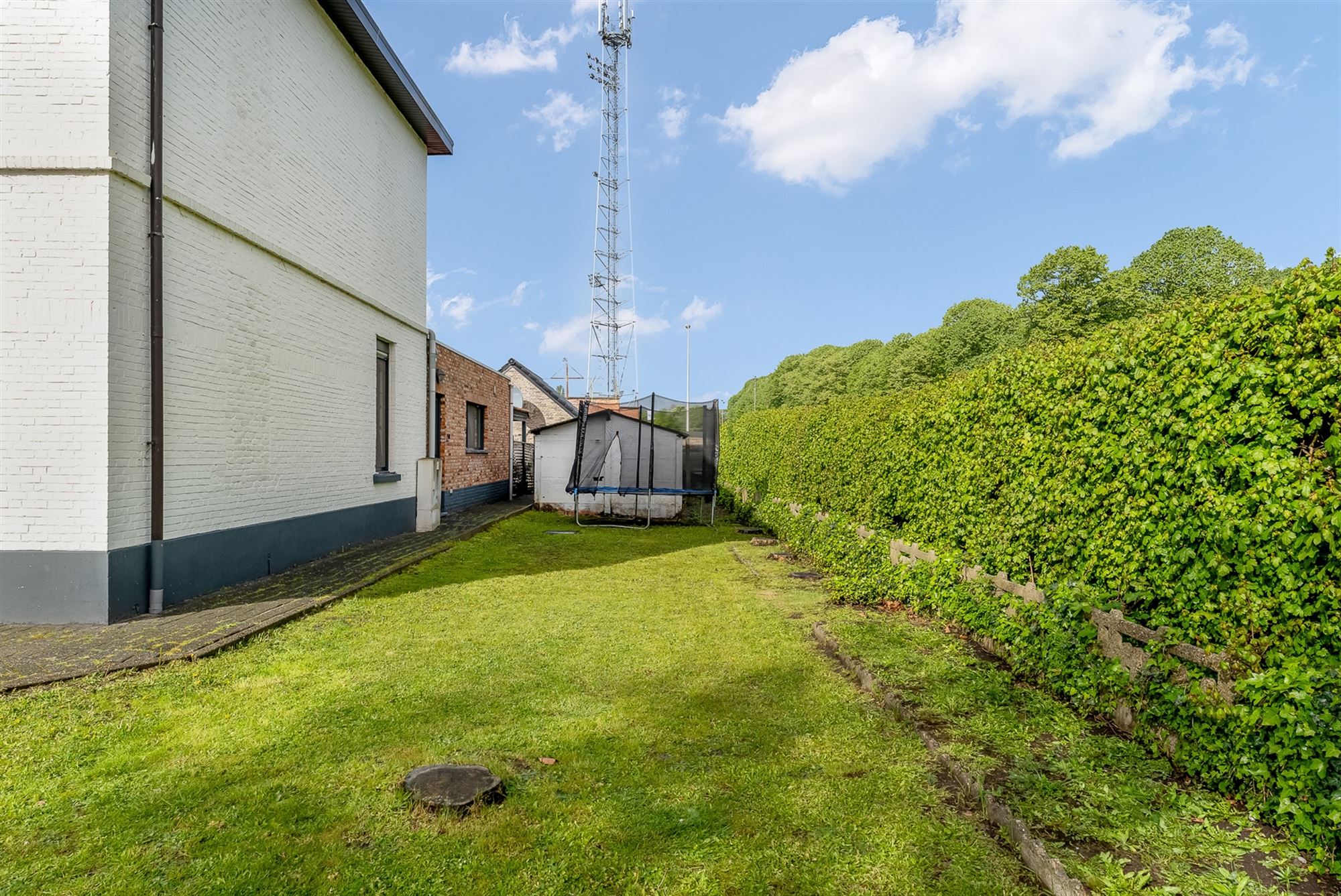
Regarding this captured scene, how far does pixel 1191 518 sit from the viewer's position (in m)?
→ 2.92

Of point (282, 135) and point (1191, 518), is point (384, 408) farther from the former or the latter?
point (1191, 518)

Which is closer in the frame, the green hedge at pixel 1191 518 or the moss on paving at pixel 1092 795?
the moss on paving at pixel 1092 795

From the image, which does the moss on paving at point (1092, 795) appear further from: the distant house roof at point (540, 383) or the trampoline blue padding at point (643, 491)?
the distant house roof at point (540, 383)

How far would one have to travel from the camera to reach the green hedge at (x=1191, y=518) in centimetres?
242

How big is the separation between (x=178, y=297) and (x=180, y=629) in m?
2.99

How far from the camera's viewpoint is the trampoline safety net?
1429 cm

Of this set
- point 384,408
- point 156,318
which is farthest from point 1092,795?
point 384,408

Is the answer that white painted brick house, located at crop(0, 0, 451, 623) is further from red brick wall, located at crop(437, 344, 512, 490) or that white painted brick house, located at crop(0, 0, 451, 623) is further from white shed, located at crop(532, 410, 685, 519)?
white shed, located at crop(532, 410, 685, 519)

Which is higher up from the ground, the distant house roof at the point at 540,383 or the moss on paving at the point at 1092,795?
the distant house roof at the point at 540,383

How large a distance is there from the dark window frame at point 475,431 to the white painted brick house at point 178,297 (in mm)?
5688

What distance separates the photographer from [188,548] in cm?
628

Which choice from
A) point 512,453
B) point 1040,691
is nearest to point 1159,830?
point 1040,691

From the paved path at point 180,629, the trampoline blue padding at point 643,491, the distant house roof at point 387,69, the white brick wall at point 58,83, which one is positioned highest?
the distant house roof at point 387,69

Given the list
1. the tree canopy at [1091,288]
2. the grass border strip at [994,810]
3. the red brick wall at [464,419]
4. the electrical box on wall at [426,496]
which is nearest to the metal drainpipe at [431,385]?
the electrical box on wall at [426,496]
